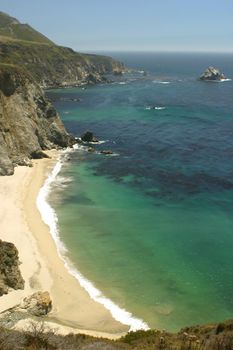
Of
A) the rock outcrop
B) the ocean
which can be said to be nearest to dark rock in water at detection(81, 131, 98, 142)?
the ocean

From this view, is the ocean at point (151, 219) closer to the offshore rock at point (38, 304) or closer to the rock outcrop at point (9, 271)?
the offshore rock at point (38, 304)

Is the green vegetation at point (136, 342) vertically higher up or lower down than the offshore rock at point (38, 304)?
higher up

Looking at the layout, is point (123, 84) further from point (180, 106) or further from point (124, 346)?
point (124, 346)

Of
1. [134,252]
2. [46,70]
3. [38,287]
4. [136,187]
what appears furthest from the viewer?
[46,70]

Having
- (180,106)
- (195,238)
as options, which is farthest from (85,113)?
(195,238)

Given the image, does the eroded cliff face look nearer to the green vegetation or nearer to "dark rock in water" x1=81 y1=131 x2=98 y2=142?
"dark rock in water" x1=81 y1=131 x2=98 y2=142

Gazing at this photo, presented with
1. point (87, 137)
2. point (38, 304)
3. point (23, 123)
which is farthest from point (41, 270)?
point (87, 137)

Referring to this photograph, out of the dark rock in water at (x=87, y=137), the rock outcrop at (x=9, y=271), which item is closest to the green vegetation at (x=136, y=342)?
the rock outcrop at (x=9, y=271)
